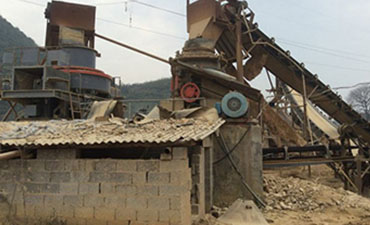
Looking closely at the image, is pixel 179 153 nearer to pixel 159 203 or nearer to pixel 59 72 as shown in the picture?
pixel 159 203

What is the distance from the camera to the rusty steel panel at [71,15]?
679 inches

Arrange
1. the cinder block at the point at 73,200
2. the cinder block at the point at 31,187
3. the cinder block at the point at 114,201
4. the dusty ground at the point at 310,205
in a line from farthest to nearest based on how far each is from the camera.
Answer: the dusty ground at the point at 310,205
the cinder block at the point at 31,187
the cinder block at the point at 73,200
the cinder block at the point at 114,201

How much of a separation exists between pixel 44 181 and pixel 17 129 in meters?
2.03

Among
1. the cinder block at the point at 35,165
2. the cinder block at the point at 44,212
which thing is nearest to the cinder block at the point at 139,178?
the cinder block at the point at 44,212

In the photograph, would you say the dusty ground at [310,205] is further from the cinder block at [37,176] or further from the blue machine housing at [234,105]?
the cinder block at [37,176]

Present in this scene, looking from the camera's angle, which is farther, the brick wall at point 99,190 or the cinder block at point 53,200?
the cinder block at point 53,200

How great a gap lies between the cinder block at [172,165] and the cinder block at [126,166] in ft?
2.04

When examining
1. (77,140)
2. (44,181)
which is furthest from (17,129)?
(77,140)

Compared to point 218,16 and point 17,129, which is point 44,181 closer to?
point 17,129

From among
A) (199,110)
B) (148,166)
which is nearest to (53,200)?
(148,166)

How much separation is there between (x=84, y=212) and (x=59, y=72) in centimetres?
944

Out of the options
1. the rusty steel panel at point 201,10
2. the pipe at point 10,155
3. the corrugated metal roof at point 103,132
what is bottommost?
the pipe at point 10,155

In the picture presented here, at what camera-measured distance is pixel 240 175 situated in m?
10.2

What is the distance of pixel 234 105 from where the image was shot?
1024 cm
